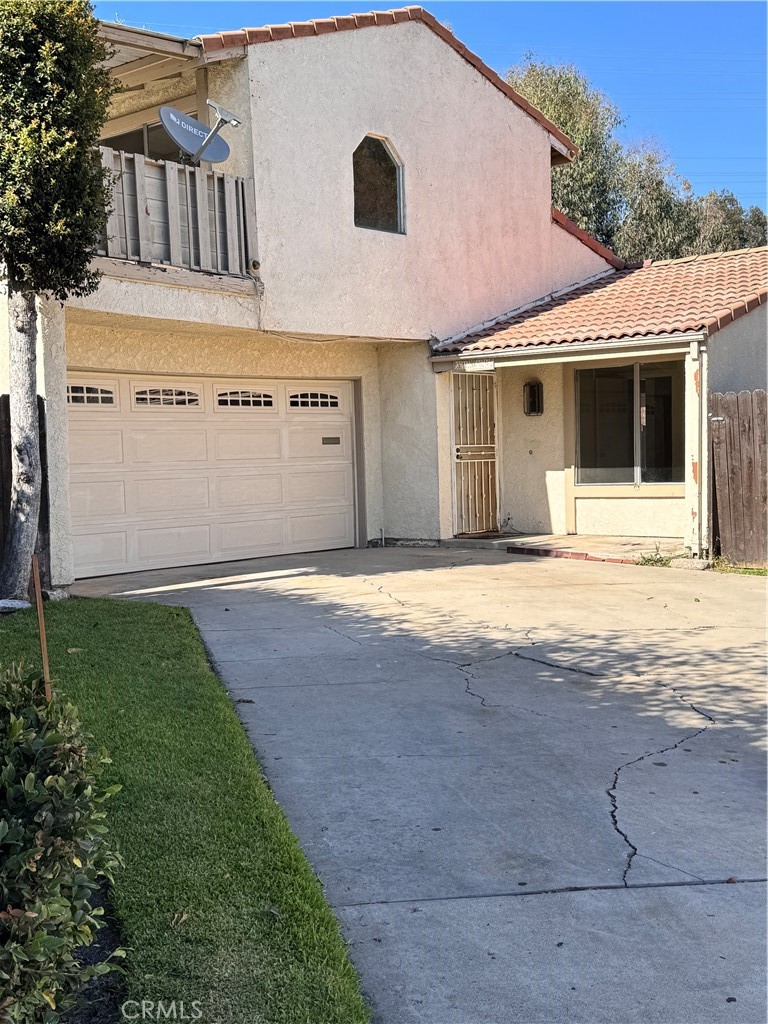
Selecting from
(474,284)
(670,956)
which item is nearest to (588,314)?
(474,284)

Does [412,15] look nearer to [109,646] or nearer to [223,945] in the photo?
[109,646]

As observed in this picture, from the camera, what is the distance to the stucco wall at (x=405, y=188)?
1201cm

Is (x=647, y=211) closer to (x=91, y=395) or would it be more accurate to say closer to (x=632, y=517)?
(x=632, y=517)

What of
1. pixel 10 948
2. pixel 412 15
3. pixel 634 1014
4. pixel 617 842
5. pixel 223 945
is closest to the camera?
→ pixel 10 948

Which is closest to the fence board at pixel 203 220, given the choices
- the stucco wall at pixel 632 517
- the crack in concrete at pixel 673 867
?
the stucco wall at pixel 632 517

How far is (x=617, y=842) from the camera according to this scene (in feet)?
13.6

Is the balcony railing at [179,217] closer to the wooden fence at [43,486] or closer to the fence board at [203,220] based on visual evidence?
the fence board at [203,220]

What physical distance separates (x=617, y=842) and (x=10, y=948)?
2.59 m

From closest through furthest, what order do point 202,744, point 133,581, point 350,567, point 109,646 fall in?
point 202,744 → point 109,646 → point 133,581 → point 350,567

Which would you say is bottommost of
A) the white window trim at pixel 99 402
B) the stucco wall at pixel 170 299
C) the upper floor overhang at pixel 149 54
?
the white window trim at pixel 99 402

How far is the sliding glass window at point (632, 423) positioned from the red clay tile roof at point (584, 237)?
3213 mm

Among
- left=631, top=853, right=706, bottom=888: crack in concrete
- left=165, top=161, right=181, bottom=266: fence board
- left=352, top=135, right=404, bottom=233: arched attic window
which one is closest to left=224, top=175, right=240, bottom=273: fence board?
left=165, top=161, right=181, bottom=266: fence board

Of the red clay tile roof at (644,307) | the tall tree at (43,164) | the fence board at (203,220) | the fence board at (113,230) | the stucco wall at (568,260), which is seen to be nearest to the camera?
the tall tree at (43,164)

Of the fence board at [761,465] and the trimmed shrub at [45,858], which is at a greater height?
the fence board at [761,465]
